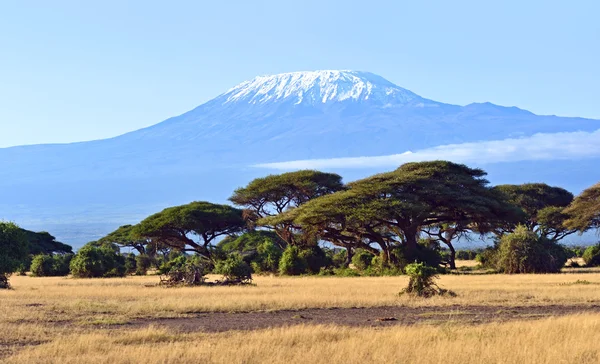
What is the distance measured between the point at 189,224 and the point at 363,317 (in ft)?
135

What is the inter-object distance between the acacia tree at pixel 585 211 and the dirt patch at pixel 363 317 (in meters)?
40.1

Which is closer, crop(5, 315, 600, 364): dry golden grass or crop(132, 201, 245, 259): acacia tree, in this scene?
crop(5, 315, 600, 364): dry golden grass

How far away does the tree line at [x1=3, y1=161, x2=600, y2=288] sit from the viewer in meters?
47.8

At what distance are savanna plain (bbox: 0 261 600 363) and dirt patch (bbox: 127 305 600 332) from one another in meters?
0.03

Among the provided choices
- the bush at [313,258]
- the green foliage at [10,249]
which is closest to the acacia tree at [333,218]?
the bush at [313,258]

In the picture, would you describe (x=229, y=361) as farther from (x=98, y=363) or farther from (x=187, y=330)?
(x=187, y=330)

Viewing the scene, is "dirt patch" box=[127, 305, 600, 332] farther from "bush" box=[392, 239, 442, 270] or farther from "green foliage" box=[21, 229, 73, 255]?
"green foliage" box=[21, 229, 73, 255]

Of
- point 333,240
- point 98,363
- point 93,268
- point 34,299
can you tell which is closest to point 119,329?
point 98,363

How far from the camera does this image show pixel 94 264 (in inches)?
1896

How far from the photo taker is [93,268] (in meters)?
48.4

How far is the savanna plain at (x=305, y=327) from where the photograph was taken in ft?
46.1

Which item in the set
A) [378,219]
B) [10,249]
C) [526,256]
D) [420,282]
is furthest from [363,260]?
[420,282]

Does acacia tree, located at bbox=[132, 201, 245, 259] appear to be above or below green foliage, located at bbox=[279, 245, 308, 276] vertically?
above

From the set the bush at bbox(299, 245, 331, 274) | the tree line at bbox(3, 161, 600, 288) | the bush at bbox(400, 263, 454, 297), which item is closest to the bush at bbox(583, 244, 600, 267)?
the tree line at bbox(3, 161, 600, 288)
